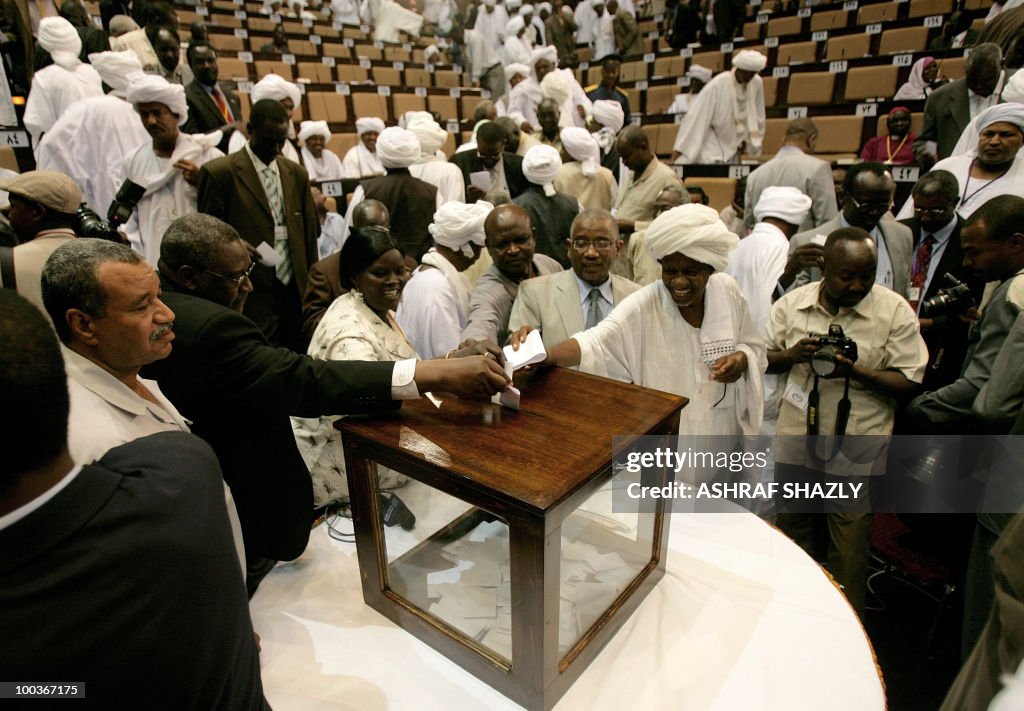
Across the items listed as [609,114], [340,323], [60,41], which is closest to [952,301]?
[340,323]

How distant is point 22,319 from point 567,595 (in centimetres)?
116

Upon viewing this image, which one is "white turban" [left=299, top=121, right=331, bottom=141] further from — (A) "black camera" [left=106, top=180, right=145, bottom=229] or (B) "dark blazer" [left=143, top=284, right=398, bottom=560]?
(B) "dark blazer" [left=143, top=284, right=398, bottom=560]

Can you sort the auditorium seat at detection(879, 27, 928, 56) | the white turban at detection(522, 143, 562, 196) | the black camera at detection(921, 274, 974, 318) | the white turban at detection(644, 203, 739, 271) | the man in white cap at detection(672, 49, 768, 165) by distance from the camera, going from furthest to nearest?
1. the auditorium seat at detection(879, 27, 928, 56)
2. the man in white cap at detection(672, 49, 768, 165)
3. the white turban at detection(522, 143, 562, 196)
4. the black camera at detection(921, 274, 974, 318)
5. the white turban at detection(644, 203, 739, 271)

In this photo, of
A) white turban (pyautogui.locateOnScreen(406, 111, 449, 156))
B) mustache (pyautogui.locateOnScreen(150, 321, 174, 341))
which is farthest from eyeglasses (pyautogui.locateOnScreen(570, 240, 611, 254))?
white turban (pyautogui.locateOnScreen(406, 111, 449, 156))

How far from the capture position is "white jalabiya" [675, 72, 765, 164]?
6.26 metres

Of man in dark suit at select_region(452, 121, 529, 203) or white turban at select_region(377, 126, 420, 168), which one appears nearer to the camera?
white turban at select_region(377, 126, 420, 168)

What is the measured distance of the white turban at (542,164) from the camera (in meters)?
3.63

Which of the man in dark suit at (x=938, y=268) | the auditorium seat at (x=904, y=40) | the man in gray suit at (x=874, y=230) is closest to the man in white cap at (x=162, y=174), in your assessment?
the man in gray suit at (x=874, y=230)

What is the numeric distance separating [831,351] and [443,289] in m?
1.65

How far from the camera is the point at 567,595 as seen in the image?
1370mm

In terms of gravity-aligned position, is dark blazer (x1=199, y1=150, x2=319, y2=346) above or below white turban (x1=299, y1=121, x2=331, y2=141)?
below

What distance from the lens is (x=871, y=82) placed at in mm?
7469

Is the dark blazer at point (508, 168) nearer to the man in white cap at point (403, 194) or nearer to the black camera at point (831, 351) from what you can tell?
the man in white cap at point (403, 194)

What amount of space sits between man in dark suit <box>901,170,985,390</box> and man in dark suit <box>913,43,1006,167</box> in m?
2.00
